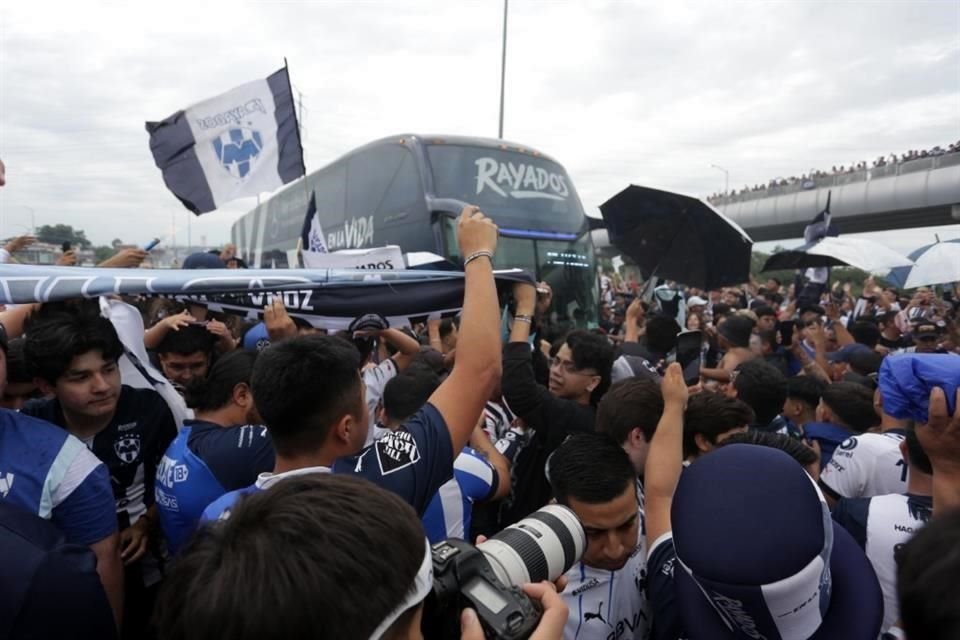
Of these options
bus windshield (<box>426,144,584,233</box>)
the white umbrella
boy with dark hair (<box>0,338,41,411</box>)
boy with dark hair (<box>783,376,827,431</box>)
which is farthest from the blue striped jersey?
bus windshield (<box>426,144,584,233</box>)

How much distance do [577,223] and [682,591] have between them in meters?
8.47

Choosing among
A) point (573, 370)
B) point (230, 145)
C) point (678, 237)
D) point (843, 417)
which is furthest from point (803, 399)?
point (230, 145)

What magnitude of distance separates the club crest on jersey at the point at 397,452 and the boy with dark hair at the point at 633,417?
1.04m

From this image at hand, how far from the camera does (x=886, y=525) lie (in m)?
1.71

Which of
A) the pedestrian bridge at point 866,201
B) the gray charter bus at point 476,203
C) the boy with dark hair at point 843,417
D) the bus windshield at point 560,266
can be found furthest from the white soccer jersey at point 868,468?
the pedestrian bridge at point 866,201

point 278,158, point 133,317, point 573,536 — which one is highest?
point 278,158

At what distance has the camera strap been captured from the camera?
82cm

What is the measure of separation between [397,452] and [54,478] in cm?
90

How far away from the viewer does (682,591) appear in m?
1.26

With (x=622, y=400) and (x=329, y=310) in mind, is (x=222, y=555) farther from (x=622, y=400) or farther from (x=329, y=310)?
(x=329, y=310)

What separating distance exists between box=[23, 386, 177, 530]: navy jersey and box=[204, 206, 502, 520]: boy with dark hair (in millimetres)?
926

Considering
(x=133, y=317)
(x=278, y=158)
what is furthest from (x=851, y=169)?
(x=133, y=317)

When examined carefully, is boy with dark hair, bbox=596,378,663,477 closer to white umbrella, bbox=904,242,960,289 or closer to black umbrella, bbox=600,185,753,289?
black umbrella, bbox=600,185,753,289

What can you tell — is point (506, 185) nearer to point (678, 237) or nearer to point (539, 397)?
point (678, 237)
